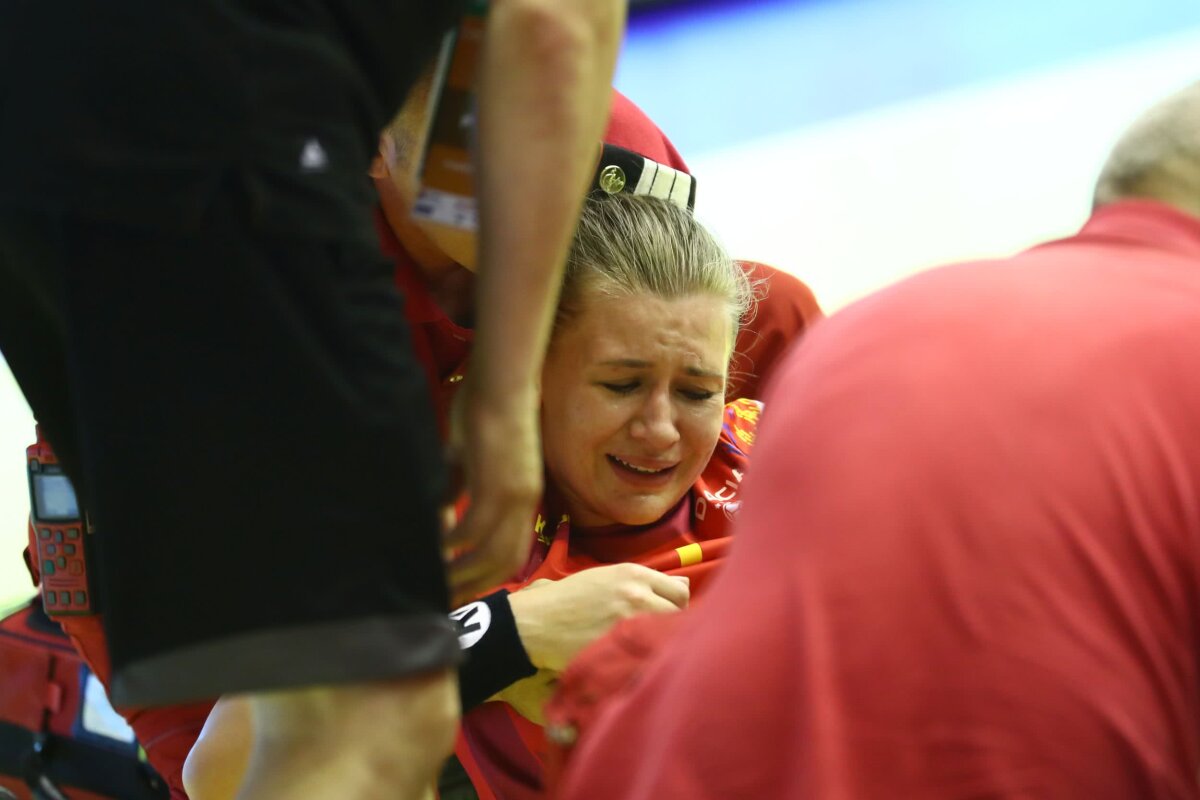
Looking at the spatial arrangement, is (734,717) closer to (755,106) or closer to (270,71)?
(270,71)

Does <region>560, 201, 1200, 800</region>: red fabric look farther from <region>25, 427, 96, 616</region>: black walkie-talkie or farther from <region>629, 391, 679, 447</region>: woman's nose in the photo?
<region>25, 427, 96, 616</region>: black walkie-talkie

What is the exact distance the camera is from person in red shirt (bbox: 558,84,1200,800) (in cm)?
72

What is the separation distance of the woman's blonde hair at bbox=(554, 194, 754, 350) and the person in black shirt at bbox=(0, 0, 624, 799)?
0.73 m

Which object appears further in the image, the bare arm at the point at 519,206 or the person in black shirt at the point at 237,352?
the bare arm at the point at 519,206

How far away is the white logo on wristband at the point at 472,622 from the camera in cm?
121

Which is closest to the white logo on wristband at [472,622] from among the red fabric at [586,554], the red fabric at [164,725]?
the red fabric at [586,554]

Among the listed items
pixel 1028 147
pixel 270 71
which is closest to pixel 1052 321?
pixel 270 71

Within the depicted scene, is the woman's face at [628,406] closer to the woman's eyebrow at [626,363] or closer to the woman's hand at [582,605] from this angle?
the woman's eyebrow at [626,363]

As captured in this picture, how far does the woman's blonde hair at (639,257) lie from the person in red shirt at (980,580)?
0.68 m

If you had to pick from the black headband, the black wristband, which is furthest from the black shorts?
the black headband

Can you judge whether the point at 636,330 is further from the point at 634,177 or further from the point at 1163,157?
the point at 1163,157

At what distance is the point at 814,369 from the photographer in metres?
0.82

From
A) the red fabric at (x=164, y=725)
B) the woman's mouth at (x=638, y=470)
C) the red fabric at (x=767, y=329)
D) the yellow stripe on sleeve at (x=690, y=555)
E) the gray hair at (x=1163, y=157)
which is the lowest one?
the red fabric at (x=164, y=725)

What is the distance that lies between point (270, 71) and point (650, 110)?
3.42 m
